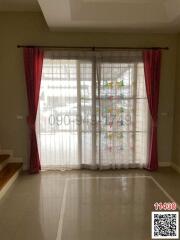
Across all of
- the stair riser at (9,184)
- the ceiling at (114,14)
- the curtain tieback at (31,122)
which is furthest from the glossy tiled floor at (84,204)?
the ceiling at (114,14)

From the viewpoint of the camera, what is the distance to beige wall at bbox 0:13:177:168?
13.4 feet

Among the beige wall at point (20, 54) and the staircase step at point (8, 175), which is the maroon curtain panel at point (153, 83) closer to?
the beige wall at point (20, 54)

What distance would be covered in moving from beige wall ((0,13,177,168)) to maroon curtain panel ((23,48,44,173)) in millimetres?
193

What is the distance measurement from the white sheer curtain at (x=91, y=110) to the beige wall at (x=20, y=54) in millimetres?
284

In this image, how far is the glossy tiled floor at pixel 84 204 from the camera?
2.40 meters

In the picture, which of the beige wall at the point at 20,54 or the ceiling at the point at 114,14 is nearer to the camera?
the ceiling at the point at 114,14

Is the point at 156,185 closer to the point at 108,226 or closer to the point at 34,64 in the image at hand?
the point at 108,226

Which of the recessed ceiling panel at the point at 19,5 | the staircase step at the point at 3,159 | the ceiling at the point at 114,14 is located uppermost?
the recessed ceiling panel at the point at 19,5

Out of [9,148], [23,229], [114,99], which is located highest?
[114,99]

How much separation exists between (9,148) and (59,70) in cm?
181

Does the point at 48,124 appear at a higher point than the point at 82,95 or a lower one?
lower

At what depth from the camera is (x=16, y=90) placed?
13.7ft

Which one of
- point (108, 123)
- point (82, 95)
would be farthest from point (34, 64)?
point (108, 123)

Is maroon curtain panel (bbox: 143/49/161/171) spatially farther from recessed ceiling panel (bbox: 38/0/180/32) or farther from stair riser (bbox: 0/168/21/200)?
stair riser (bbox: 0/168/21/200)
